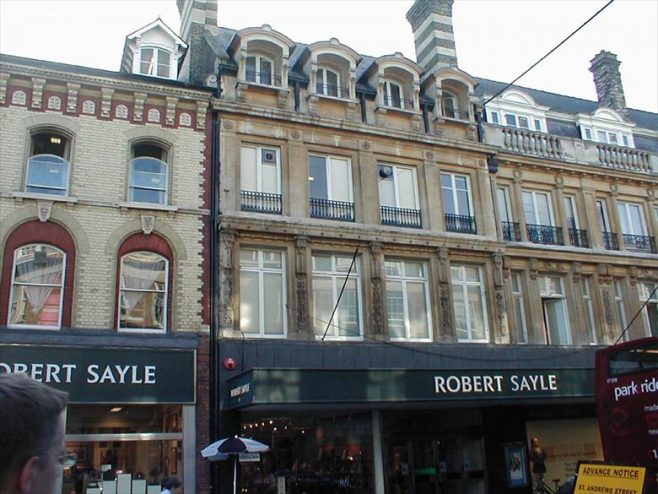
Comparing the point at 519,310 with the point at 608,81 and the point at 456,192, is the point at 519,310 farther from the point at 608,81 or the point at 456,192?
the point at 608,81

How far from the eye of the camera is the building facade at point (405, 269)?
702 inches

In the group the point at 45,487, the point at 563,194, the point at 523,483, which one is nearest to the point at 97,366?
the point at 523,483

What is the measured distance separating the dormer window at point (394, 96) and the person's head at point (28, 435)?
20887 millimetres

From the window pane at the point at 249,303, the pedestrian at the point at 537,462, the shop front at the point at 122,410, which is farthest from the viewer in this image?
the pedestrian at the point at 537,462

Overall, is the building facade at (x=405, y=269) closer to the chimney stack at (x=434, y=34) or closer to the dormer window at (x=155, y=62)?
the chimney stack at (x=434, y=34)

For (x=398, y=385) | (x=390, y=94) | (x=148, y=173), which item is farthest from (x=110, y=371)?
(x=390, y=94)

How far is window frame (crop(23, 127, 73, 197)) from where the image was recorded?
57.1ft

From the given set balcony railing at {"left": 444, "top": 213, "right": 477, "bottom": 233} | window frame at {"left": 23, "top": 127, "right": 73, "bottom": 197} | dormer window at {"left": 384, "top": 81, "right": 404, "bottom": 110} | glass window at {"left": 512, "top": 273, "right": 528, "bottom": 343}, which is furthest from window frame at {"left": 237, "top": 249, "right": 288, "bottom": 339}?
glass window at {"left": 512, "top": 273, "right": 528, "bottom": 343}

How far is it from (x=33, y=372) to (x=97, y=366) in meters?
1.38

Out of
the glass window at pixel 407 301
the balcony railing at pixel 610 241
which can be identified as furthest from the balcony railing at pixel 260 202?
the balcony railing at pixel 610 241

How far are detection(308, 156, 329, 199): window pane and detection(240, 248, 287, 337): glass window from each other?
2.31 meters

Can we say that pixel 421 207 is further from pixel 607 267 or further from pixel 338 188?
pixel 607 267

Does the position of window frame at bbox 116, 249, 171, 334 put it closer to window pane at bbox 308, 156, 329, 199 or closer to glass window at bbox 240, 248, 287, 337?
glass window at bbox 240, 248, 287, 337

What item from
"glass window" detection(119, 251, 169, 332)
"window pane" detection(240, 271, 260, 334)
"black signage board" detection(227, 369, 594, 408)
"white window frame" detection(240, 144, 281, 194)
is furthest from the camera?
"white window frame" detection(240, 144, 281, 194)
